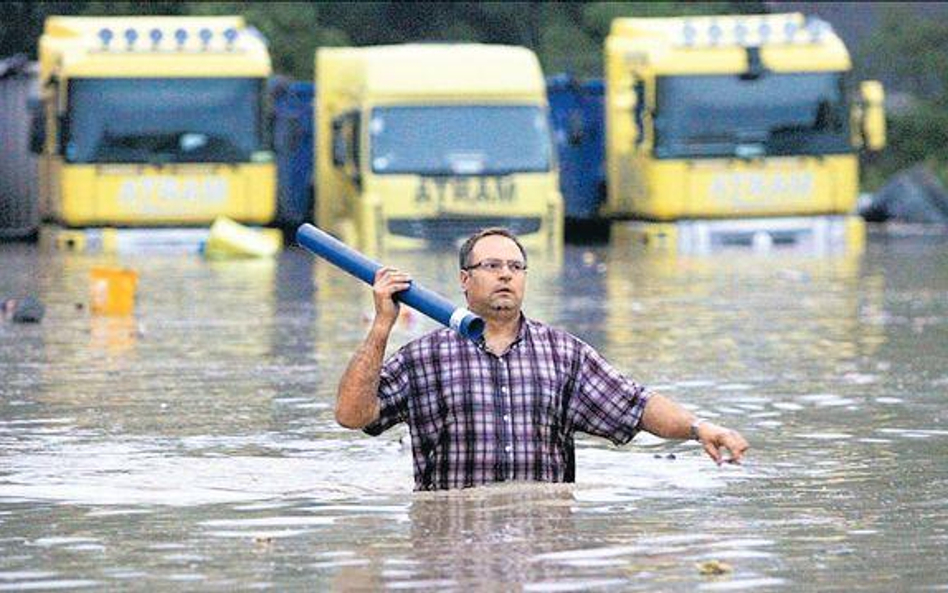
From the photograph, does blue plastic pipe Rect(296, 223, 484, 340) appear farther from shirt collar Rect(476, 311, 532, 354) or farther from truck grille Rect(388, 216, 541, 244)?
truck grille Rect(388, 216, 541, 244)

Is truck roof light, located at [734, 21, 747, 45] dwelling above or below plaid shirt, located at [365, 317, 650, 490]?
below

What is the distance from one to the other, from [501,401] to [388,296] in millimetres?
592

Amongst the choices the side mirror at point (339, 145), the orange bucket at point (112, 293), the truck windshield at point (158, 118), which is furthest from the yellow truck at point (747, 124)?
the orange bucket at point (112, 293)

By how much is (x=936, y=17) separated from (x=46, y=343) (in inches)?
1531

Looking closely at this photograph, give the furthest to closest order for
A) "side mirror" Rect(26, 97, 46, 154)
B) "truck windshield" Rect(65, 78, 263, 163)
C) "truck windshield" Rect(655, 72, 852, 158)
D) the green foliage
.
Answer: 1. the green foliage
2. "side mirror" Rect(26, 97, 46, 154)
3. "truck windshield" Rect(655, 72, 852, 158)
4. "truck windshield" Rect(65, 78, 263, 163)

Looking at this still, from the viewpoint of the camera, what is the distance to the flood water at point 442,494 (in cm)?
864

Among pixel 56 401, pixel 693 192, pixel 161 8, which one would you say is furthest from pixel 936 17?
pixel 56 401

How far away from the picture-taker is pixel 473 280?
944 cm

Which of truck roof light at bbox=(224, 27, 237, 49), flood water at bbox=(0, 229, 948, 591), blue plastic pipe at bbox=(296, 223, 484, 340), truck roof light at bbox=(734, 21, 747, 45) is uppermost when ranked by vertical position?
blue plastic pipe at bbox=(296, 223, 484, 340)

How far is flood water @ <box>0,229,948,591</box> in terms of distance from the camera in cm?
864

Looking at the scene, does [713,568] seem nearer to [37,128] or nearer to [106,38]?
[106,38]

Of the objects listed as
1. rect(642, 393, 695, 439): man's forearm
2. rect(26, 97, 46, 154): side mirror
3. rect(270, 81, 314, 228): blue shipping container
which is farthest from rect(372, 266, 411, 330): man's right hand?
rect(270, 81, 314, 228): blue shipping container

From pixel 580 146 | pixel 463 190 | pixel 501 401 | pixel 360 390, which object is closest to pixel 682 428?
pixel 501 401

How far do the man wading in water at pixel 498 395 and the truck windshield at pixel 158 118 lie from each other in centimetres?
2867
